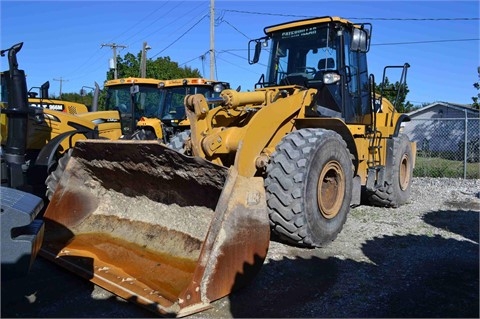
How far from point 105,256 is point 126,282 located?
76cm

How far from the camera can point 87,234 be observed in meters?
5.34

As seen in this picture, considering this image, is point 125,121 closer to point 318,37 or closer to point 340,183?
point 318,37

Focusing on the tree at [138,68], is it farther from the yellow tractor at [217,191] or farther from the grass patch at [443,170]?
the yellow tractor at [217,191]

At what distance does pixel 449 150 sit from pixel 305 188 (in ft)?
55.3

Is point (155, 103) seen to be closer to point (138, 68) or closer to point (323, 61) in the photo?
point (323, 61)

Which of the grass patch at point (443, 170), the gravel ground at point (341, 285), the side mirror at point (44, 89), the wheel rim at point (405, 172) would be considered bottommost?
the gravel ground at point (341, 285)

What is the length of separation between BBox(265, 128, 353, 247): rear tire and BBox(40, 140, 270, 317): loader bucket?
531 millimetres

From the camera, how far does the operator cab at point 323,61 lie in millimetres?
6414

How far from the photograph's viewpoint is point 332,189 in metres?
5.90

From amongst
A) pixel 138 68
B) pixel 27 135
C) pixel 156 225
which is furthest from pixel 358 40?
pixel 138 68

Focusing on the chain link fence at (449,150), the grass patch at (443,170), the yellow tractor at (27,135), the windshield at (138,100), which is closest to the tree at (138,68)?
the chain link fence at (449,150)

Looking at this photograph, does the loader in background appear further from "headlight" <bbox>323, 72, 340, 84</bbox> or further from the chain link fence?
the chain link fence

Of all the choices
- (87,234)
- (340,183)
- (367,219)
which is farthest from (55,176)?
(367,219)

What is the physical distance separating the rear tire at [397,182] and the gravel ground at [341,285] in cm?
158
